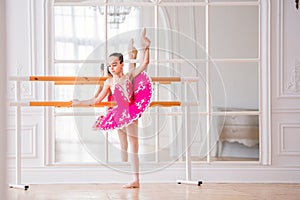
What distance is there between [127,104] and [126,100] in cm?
3

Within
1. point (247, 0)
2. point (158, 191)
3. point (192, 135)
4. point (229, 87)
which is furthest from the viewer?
point (229, 87)

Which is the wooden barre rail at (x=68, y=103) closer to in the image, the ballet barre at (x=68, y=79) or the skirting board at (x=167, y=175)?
the ballet barre at (x=68, y=79)

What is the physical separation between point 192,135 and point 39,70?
48.8 inches

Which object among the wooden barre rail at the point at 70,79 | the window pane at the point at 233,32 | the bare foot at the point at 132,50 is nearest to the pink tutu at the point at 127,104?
the wooden barre rail at the point at 70,79

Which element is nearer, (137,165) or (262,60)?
(137,165)

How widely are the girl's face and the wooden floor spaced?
0.80 meters

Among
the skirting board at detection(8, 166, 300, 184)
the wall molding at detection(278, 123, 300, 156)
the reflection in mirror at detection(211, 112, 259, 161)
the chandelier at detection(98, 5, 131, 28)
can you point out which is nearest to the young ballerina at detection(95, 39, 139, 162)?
the skirting board at detection(8, 166, 300, 184)

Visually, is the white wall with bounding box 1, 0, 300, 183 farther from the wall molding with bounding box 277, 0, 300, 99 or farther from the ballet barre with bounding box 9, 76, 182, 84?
the ballet barre with bounding box 9, 76, 182, 84

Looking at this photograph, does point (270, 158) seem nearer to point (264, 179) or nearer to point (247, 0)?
point (264, 179)

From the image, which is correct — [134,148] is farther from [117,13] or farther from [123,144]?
[117,13]

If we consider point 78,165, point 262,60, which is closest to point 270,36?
point 262,60

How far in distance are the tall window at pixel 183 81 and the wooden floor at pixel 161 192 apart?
0.22m

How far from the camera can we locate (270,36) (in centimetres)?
428

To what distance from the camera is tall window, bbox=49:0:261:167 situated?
4047mm
